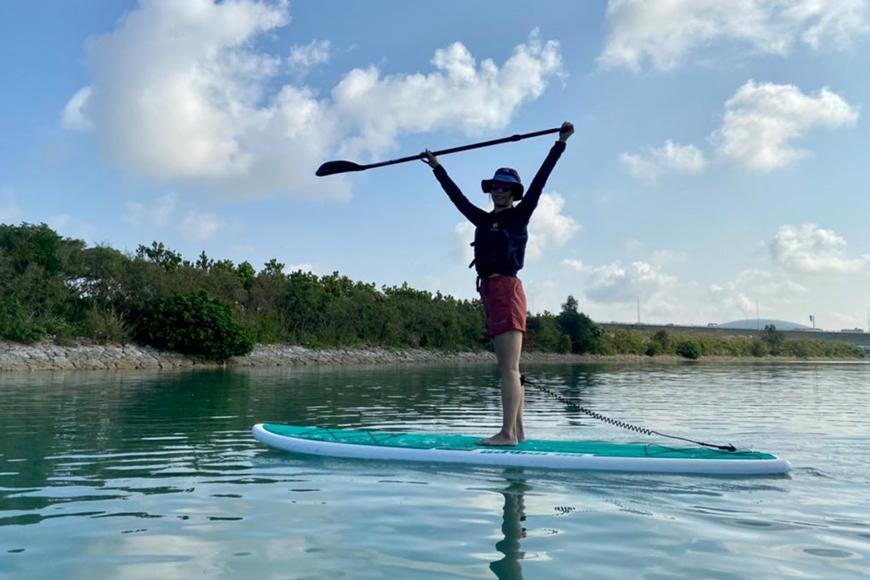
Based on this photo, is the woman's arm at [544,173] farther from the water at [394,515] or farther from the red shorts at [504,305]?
the water at [394,515]

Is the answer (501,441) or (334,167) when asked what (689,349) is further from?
(501,441)

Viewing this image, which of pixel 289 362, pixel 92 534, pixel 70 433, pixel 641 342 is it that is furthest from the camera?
pixel 641 342

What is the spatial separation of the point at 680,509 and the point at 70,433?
779cm

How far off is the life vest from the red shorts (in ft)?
0.35

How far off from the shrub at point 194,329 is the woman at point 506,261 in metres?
37.3

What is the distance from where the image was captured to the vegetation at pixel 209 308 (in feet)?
130

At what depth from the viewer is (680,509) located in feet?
15.7

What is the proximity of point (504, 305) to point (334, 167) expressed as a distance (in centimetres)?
327

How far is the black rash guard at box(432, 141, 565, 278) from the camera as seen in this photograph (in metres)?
6.62

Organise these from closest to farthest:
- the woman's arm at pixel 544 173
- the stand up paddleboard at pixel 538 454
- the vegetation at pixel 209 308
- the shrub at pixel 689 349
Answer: the stand up paddleboard at pixel 538 454 < the woman's arm at pixel 544 173 < the vegetation at pixel 209 308 < the shrub at pixel 689 349

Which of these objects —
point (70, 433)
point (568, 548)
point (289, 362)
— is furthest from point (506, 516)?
point (289, 362)

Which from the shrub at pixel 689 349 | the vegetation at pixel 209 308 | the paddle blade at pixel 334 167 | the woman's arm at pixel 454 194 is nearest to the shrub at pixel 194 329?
the vegetation at pixel 209 308

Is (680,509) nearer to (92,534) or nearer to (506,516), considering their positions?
(506,516)

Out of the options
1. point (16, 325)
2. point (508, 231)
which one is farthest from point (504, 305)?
point (16, 325)
